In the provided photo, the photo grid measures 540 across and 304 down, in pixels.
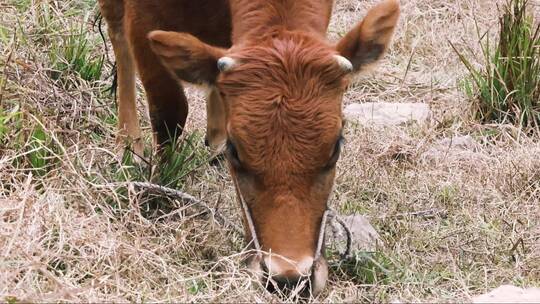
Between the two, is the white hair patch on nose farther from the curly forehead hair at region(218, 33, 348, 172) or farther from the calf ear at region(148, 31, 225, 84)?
the calf ear at region(148, 31, 225, 84)

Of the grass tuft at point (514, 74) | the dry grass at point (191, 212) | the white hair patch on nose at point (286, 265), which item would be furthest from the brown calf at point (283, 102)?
the grass tuft at point (514, 74)

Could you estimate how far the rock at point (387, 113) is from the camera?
7.94 m

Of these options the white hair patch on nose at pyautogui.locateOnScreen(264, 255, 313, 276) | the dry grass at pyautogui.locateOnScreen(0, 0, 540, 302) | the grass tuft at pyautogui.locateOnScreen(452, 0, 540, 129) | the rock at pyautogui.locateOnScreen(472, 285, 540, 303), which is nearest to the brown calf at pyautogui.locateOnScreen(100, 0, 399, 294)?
the white hair patch on nose at pyautogui.locateOnScreen(264, 255, 313, 276)

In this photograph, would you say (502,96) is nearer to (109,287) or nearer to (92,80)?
(92,80)

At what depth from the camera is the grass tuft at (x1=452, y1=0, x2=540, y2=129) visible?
7.52 metres

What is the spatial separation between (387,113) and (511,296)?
3576mm

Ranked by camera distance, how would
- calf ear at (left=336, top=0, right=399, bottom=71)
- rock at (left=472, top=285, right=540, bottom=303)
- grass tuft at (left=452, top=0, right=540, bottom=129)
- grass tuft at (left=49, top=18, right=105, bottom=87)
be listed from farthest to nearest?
grass tuft at (left=49, top=18, right=105, bottom=87)
grass tuft at (left=452, top=0, right=540, bottom=129)
calf ear at (left=336, top=0, right=399, bottom=71)
rock at (left=472, top=285, right=540, bottom=303)

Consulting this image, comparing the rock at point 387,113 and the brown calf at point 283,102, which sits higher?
the brown calf at point 283,102

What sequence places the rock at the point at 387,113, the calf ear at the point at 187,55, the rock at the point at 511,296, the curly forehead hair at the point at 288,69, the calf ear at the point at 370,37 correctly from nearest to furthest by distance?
the rock at the point at 511,296 < the curly forehead hair at the point at 288,69 < the calf ear at the point at 187,55 < the calf ear at the point at 370,37 < the rock at the point at 387,113

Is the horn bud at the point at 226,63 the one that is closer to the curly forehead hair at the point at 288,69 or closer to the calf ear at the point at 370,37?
the curly forehead hair at the point at 288,69

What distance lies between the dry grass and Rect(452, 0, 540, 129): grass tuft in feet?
0.57

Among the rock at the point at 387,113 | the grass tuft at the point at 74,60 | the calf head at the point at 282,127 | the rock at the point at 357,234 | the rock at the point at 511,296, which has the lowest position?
the rock at the point at 387,113

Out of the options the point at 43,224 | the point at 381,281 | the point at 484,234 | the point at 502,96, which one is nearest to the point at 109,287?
the point at 43,224

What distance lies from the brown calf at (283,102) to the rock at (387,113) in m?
2.47
